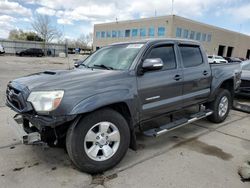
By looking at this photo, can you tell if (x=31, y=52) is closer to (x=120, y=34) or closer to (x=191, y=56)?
(x=120, y=34)

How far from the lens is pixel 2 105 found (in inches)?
251

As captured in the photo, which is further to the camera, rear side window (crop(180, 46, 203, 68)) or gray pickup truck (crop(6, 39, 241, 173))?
rear side window (crop(180, 46, 203, 68))

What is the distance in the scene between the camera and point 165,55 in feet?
12.9

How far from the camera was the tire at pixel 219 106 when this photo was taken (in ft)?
17.0

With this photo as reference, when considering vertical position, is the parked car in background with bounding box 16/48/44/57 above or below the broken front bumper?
above

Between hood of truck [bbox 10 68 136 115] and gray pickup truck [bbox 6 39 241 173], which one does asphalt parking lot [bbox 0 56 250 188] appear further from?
hood of truck [bbox 10 68 136 115]

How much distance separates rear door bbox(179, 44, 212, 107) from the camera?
13.9ft

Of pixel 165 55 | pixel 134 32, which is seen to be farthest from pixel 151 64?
pixel 134 32

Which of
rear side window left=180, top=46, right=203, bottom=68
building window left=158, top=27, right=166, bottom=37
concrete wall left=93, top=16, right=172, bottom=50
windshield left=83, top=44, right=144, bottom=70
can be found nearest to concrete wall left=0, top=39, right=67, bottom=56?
concrete wall left=93, top=16, right=172, bottom=50

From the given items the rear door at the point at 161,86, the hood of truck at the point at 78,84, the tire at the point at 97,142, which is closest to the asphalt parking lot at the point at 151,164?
the tire at the point at 97,142

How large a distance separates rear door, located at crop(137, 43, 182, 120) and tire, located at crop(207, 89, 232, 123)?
1446 mm

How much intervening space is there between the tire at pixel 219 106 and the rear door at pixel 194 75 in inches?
18.0

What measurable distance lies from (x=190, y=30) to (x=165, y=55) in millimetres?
41254

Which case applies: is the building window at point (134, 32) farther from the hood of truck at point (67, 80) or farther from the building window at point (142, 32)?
the hood of truck at point (67, 80)
